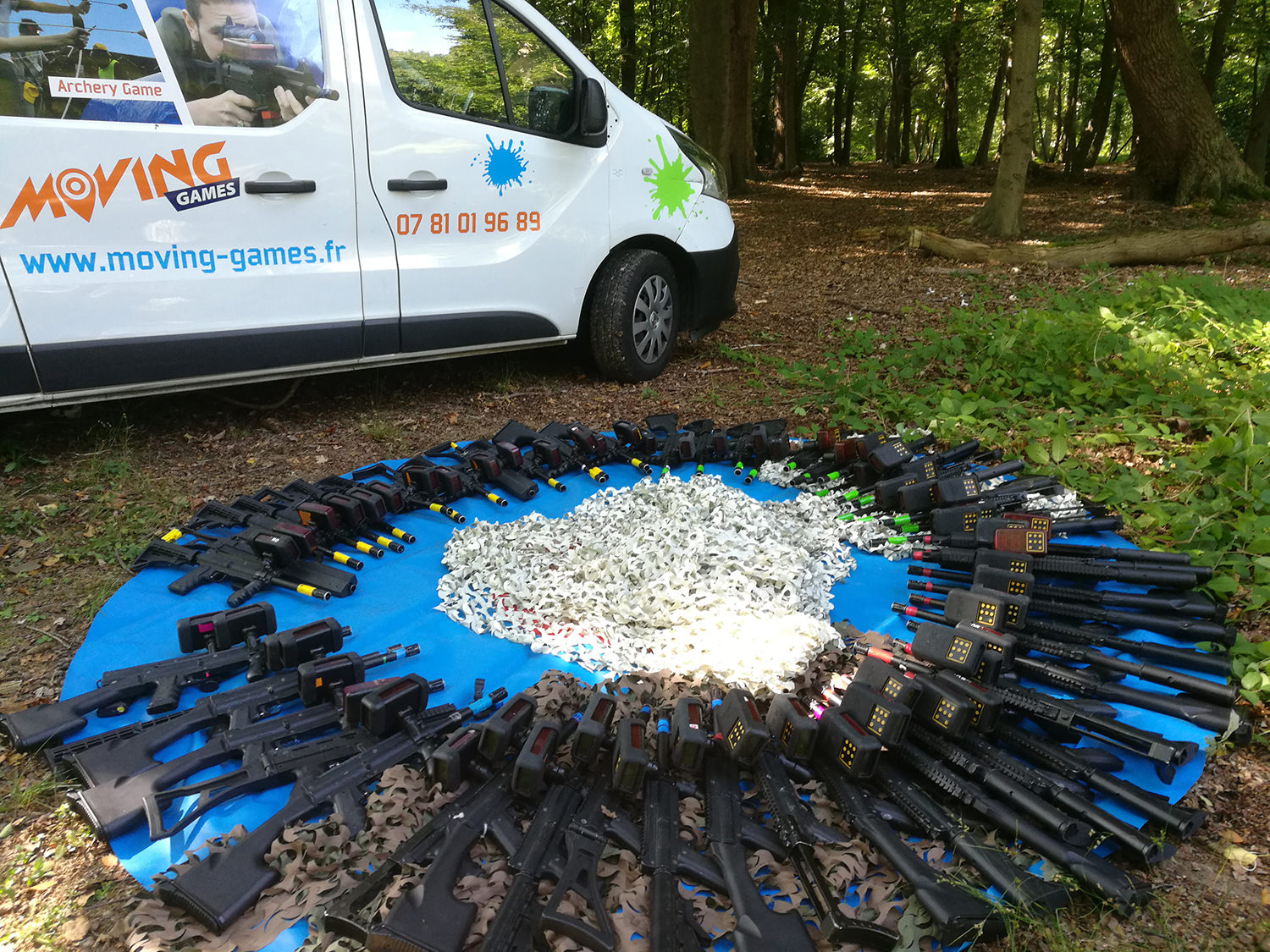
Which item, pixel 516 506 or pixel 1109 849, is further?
pixel 516 506

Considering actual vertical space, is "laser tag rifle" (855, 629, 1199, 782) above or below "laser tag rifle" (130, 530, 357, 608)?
below

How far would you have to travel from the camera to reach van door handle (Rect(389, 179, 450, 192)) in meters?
4.84

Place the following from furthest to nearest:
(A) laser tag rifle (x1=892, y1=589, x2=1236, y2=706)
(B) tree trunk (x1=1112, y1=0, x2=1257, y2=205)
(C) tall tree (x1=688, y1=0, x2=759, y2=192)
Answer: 1. (C) tall tree (x1=688, y1=0, x2=759, y2=192)
2. (B) tree trunk (x1=1112, y1=0, x2=1257, y2=205)
3. (A) laser tag rifle (x1=892, y1=589, x2=1236, y2=706)

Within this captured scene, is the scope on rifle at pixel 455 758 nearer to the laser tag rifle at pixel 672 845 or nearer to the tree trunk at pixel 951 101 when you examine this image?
the laser tag rifle at pixel 672 845

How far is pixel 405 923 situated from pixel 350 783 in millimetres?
641

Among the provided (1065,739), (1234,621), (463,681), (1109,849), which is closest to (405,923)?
(463,681)

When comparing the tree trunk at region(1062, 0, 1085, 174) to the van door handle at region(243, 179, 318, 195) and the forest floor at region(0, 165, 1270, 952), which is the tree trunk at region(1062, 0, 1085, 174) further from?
the van door handle at region(243, 179, 318, 195)

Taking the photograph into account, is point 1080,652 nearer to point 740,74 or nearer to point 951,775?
point 951,775

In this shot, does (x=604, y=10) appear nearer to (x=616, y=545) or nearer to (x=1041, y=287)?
(x=1041, y=287)

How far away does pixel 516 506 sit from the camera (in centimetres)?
455

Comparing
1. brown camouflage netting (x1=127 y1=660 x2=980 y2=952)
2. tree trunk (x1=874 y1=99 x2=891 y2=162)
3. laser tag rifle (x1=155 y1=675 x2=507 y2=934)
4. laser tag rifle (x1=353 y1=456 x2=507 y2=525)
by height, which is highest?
tree trunk (x1=874 y1=99 x2=891 y2=162)

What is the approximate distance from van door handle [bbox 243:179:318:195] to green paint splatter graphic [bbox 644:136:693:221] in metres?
2.42

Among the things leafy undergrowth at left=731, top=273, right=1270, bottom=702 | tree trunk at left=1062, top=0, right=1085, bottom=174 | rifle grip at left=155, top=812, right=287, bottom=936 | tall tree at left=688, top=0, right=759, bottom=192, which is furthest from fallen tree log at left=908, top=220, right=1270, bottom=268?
tree trunk at left=1062, top=0, right=1085, bottom=174

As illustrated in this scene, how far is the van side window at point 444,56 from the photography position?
15.8 feet
